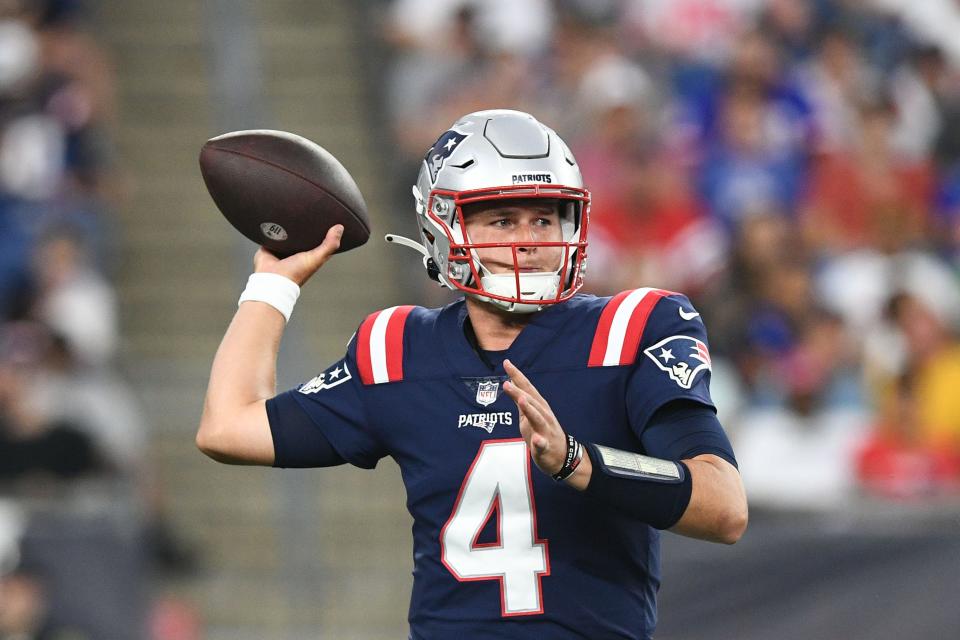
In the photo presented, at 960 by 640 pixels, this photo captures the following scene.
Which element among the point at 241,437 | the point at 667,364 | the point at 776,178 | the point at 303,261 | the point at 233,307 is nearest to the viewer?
the point at 667,364

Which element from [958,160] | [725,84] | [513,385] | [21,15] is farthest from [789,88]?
[513,385]

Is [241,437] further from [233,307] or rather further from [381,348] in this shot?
[233,307]

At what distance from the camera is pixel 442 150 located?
312 cm

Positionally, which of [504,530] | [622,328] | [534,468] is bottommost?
[504,530]

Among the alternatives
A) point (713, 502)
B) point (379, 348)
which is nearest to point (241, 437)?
point (379, 348)

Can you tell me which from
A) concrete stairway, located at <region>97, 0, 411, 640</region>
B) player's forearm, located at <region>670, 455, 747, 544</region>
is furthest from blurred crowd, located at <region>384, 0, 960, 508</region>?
player's forearm, located at <region>670, 455, 747, 544</region>

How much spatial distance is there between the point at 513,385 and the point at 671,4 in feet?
22.8

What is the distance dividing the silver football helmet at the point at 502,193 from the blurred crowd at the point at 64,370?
11.6 feet

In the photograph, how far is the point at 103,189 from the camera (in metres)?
8.40

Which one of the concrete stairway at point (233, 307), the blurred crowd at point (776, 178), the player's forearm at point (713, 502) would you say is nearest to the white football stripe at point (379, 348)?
the player's forearm at point (713, 502)

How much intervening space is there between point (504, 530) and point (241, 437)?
Answer: 23.2 inches

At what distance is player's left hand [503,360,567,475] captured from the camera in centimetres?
248

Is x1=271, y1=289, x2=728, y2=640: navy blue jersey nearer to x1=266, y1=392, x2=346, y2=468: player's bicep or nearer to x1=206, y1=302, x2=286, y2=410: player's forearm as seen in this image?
x1=266, y1=392, x2=346, y2=468: player's bicep

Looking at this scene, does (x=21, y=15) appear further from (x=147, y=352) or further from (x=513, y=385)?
(x=513, y=385)
